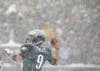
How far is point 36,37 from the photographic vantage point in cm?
305

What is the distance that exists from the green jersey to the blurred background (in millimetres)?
205

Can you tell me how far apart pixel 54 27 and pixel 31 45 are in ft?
1.09

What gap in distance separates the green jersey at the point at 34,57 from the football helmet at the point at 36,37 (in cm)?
5

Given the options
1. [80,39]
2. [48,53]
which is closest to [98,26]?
[80,39]

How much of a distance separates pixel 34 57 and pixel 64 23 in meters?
0.45

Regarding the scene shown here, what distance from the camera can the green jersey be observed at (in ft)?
9.69

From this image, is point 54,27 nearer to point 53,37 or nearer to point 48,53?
point 53,37

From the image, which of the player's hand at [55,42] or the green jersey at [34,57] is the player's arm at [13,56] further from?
the player's hand at [55,42]

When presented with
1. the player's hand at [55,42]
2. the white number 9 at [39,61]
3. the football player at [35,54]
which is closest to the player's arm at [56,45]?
the player's hand at [55,42]

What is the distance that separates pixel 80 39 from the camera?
331 cm

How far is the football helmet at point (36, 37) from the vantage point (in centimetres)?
305

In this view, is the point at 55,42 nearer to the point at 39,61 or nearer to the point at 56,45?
the point at 56,45

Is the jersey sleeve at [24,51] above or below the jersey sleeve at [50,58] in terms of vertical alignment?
above


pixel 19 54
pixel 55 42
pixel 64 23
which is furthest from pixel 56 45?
pixel 19 54
